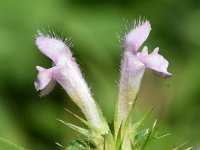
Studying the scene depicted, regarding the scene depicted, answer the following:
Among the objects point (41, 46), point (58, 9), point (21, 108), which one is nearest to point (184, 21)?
point (58, 9)

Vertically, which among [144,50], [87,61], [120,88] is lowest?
[120,88]

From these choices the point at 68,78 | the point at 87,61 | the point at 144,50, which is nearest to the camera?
the point at 144,50

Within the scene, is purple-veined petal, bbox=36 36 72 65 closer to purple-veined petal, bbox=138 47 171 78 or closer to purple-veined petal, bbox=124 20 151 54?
purple-veined petal, bbox=124 20 151 54

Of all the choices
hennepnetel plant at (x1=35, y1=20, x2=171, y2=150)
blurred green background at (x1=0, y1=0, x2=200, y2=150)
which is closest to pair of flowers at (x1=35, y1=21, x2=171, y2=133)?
hennepnetel plant at (x1=35, y1=20, x2=171, y2=150)

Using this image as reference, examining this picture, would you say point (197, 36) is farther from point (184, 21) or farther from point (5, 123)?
point (5, 123)

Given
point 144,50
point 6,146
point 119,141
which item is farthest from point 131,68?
point 6,146

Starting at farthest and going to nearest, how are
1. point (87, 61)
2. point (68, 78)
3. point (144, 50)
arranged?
1. point (87, 61)
2. point (68, 78)
3. point (144, 50)

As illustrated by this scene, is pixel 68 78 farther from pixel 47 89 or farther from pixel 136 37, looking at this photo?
pixel 136 37

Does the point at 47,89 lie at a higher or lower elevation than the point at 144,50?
lower
